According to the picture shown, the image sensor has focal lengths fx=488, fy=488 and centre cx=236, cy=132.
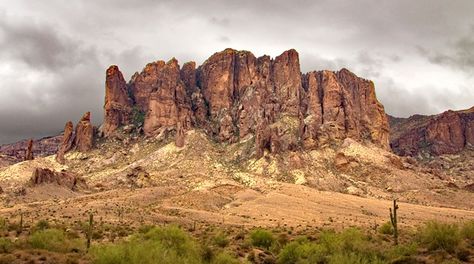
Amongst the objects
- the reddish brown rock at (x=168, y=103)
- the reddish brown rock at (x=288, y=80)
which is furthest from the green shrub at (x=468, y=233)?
the reddish brown rock at (x=168, y=103)

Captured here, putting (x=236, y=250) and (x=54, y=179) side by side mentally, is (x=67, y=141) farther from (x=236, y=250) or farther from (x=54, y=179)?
(x=236, y=250)

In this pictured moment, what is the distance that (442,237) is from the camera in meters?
36.2

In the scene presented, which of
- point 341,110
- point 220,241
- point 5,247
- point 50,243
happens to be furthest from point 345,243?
point 341,110

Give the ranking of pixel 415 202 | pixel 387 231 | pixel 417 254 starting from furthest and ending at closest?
pixel 415 202
pixel 387 231
pixel 417 254

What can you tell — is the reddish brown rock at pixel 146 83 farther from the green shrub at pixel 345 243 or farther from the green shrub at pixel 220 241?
the green shrub at pixel 345 243

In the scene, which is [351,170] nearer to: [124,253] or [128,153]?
[128,153]

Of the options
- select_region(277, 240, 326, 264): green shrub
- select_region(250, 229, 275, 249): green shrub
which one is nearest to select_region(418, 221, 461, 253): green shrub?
select_region(277, 240, 326, 264): green shrub

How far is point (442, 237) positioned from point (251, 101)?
12925cm

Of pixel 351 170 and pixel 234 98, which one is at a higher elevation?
pixel 234 98

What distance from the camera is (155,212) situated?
273ft

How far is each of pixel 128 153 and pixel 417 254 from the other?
408 feet

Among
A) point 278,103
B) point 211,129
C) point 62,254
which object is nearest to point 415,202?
point 278,103

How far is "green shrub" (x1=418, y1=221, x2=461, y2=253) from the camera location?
35.7 metres

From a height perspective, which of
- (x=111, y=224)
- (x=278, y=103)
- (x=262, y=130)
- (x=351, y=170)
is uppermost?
(x=278, y=103)
